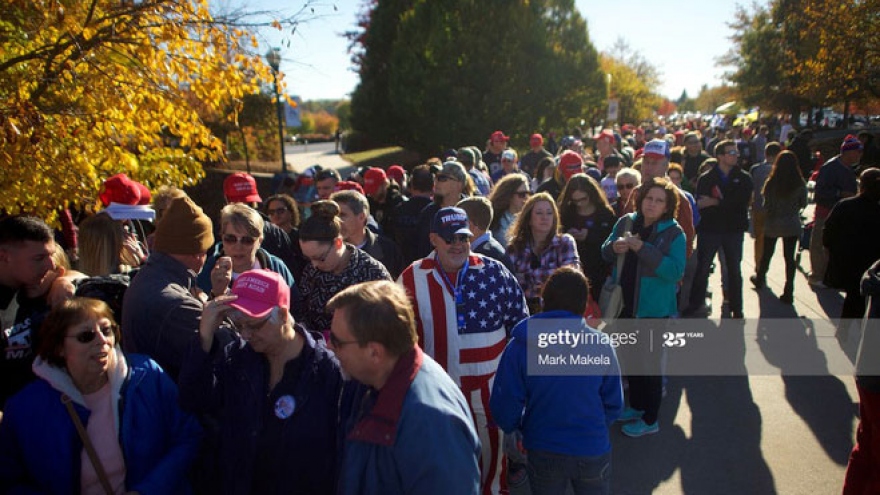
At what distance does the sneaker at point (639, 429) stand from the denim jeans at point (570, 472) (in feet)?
6.24

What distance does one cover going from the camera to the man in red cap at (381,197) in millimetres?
7336

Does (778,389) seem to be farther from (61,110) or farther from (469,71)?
(469,71)

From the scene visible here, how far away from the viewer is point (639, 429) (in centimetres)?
484

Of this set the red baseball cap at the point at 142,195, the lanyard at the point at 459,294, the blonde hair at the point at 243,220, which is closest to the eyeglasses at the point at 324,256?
the blonde hair at the point at 243,220

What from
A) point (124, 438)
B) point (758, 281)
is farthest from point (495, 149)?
point (124, 438)

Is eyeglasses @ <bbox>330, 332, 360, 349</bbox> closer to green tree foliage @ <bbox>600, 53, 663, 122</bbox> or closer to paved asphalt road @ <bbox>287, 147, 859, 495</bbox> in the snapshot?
paved asphalt road @ <bbox>287, 147, 859, 495</bbox>

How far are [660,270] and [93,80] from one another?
4565 mm

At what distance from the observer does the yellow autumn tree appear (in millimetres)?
4270

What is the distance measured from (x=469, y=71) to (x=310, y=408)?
72.8ft

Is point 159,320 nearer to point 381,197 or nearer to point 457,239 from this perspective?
point 457,239

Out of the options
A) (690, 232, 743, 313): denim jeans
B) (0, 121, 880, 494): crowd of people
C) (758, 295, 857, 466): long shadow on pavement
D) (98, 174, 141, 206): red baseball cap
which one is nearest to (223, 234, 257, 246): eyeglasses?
(0, 121, 880, 494): crowd of people

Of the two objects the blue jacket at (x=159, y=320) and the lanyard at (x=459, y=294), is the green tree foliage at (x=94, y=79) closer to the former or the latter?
the blue jacket at (x=159, y=320)

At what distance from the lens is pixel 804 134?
12.7 meters

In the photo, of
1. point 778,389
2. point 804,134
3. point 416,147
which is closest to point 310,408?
point 778,389
